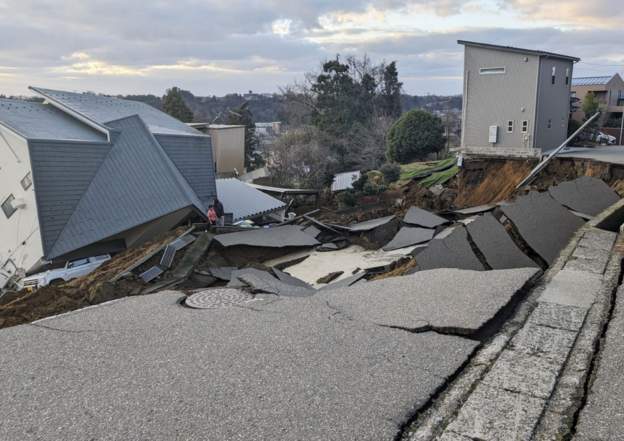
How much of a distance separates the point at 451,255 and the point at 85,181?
13.1 metres

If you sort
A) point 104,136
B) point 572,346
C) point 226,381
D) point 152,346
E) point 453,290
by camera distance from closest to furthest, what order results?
point 226,381, point 572,346, point 152,346, point 453,290, point 104,136

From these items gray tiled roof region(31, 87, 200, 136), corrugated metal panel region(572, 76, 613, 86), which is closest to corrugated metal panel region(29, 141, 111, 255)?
gray tiled roof region(31, 87, 200, 136)

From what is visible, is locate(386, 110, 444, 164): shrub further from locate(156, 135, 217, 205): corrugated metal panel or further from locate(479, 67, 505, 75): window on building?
locate(156, 135, 217, 205): corrugated metal panel

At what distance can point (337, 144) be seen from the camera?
42562 millimetres

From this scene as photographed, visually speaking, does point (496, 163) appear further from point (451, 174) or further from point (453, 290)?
point (453, 290)

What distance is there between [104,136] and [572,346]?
59.5 ft

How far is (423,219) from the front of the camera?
1698 centimetres

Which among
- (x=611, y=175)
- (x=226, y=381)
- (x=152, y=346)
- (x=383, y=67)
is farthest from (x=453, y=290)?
(x=383, y=67)

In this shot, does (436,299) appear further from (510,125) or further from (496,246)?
(510,125)

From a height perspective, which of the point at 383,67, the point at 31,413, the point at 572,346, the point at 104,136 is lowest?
the point at 31,413

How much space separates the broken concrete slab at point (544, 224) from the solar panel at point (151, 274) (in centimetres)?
772

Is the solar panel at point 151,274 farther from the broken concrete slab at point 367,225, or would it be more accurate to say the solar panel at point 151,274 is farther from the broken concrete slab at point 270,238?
the broken concrete slab at point 367,225

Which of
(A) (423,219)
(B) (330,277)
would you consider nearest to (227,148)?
(A) (423,219)

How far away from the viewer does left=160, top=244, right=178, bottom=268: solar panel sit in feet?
39.3
